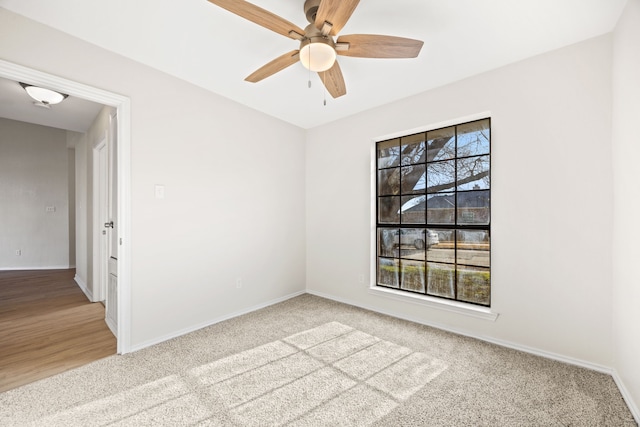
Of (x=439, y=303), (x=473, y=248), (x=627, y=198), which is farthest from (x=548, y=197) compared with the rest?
(x=439, y=303)

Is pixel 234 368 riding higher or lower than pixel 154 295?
lower

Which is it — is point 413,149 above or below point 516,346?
above

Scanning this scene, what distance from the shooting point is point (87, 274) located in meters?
4.21

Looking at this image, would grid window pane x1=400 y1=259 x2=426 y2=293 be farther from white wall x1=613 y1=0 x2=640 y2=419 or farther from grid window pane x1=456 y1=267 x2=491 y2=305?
white wall x1=613 y1=0 x2=640 y2=419

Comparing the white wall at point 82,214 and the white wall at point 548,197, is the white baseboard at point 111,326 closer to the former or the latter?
the white wall at point 82,214

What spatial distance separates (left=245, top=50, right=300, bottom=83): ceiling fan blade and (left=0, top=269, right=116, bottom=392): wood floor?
102 inches

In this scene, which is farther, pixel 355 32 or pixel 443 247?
pixel 443 247

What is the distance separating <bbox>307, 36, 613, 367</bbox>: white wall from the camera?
6.79 feet

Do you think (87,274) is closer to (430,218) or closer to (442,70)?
(430,218)

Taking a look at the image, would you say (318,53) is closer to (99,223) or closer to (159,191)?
(159,191)

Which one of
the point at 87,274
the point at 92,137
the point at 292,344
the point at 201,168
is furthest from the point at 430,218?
the point at 87,274

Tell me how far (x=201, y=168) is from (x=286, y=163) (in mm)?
1245

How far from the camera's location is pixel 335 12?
1.53m

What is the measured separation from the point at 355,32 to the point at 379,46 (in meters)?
0.43
